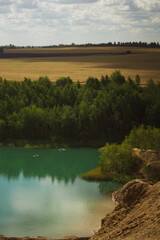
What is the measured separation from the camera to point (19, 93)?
177ft

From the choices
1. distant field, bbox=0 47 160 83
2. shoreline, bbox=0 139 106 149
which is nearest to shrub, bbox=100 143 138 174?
A: shoreline, bbox=0 139 106 149

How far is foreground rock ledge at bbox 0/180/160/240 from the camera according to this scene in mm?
9342

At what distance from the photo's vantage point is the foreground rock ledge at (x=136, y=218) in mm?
9342

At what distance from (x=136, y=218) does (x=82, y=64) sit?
57040mm

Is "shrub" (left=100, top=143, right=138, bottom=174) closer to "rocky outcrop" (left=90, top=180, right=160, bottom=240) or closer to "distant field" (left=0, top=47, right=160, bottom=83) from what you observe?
"rocky outcrop" (left=90, top=180, right=160, bottom=240)

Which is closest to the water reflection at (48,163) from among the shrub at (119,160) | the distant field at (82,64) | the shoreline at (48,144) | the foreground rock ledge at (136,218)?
the shoreline at (48,144)

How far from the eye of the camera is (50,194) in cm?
2720

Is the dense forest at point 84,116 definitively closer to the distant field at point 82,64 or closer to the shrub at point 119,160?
the distant field at point 82,64

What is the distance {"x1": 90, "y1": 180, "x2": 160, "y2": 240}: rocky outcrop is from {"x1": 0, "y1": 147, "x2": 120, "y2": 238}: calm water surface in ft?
23.6

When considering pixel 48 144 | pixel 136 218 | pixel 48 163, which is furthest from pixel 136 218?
pixel 48 144

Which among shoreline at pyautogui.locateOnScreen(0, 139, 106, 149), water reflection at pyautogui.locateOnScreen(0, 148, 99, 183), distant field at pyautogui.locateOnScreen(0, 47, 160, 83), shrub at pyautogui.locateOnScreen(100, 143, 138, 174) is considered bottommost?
water reflection at pyautogui.locateOnScreen(0, 148, 99, 183)

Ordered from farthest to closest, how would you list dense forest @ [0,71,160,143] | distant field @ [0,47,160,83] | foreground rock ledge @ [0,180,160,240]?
1. distant field @ [0,47,160,83]
2. dense forest @ [0,71,160,143]
3. foreground rock ledge @ [0,180,160,240]

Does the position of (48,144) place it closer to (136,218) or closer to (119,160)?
(119,160)

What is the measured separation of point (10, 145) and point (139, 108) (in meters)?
16.3
